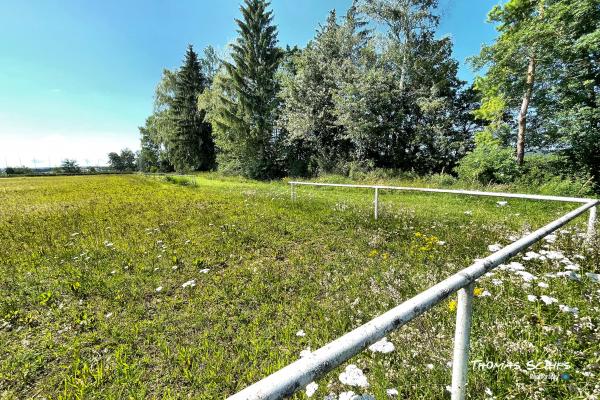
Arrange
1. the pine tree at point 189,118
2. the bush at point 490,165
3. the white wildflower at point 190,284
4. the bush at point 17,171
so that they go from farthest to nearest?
the bush at point 17,171, the pine tree at point 189,118, the bush at point 490,165, the white wildflower at point 190,284

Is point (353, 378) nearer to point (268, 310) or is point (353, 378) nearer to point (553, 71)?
point (268, 310)

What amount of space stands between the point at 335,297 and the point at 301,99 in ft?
69.9

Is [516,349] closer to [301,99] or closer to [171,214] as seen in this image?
[171,214]

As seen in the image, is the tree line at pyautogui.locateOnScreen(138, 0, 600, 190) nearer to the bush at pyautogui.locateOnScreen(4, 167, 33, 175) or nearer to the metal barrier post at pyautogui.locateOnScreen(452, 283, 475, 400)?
the metal barrier post at pyautogui.locateOnScreen(452, 283, 475, 400)

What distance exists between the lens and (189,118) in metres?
37.9

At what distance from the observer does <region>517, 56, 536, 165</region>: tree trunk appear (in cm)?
1409

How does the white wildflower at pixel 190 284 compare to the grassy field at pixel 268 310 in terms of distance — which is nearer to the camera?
the grassy field at pixel 268 310

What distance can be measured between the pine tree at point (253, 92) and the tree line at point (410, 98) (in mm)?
97

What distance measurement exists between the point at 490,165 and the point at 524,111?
3.45 m

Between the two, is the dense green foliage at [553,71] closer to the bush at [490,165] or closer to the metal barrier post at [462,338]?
the bush at [490,165]

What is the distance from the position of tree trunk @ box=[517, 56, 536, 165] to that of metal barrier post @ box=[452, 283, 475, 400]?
58.7 feet

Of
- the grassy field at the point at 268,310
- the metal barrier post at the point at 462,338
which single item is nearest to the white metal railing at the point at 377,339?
the metal barrier post at the point at 462,338

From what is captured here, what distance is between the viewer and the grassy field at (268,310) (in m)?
2.08

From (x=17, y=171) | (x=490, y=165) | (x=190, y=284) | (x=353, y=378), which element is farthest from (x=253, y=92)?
(x=17, y=171)
